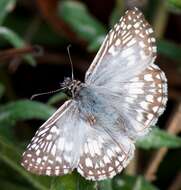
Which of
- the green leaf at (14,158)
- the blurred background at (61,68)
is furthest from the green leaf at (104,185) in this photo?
the green leaf at (14,158)

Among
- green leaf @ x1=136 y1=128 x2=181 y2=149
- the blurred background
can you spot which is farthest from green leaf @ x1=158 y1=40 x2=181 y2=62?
green leaf @ x1=136 y1=128 x2=181 y2=149

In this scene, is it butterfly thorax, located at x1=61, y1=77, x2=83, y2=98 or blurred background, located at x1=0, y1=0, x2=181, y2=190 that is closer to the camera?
butterfly thorax, located at x1=61, y1=77, x2=83, y2=98

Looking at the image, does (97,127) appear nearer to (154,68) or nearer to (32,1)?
(154,68)

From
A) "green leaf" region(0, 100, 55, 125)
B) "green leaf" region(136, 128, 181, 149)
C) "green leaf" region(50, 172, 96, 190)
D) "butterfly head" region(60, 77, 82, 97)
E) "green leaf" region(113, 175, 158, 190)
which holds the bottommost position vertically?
"green leaf" region(113, 175, 158, 190)

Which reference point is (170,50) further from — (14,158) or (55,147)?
(55,147)

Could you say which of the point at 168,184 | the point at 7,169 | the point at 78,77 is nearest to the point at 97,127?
the point at 7,169

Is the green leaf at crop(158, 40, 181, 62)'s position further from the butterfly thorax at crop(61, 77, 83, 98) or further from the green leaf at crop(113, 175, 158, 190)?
the butterfly thorax at crop(61, 77, 83, 98)

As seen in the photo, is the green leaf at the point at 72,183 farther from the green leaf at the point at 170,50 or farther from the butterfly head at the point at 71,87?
the green leaf at the point at 170,50

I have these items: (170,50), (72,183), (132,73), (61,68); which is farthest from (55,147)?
(61,68)
